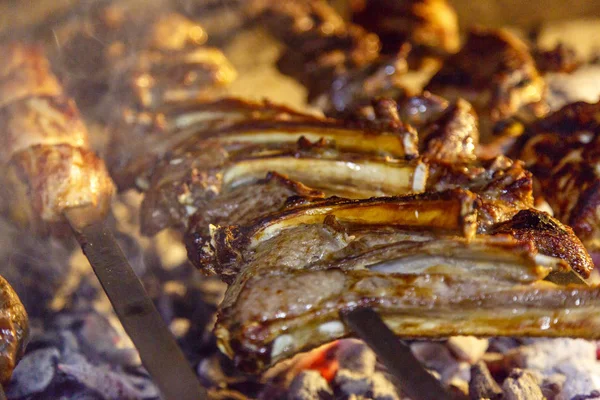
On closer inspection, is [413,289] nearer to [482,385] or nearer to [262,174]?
[482,385]

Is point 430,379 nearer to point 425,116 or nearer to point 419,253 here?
point 419,253

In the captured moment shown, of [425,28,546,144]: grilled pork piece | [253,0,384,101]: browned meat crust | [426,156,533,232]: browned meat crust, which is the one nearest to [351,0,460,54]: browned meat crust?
[253,0,384,101]: browned meat crust

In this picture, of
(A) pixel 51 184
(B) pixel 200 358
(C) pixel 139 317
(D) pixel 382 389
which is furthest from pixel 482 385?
(A) pixel 51 184

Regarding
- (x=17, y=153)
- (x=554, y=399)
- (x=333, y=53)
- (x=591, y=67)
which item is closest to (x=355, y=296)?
(x=554, y=399)

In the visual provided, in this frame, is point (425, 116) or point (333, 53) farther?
point (333, 53)

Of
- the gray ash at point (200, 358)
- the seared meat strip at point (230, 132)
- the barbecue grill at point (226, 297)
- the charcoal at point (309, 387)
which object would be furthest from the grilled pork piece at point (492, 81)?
the charcoal at point (309, 387)

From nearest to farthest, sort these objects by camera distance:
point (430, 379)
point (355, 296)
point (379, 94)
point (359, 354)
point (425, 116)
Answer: point (430, 379) < point (355, 296) < point (359, 354) < point (425, 116) < point (379, 94)
